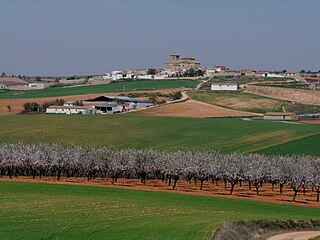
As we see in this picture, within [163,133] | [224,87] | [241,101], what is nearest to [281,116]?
[241,101]

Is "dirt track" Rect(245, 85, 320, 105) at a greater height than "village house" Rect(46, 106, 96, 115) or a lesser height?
greater

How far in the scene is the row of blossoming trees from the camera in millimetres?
65812

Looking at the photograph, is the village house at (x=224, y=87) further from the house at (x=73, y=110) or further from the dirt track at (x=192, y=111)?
the house at (x=73, y=110)

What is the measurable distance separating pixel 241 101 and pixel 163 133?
52736mm

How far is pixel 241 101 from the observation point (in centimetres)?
15050

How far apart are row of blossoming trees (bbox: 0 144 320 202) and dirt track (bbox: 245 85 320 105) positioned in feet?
276

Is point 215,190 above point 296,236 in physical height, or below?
above

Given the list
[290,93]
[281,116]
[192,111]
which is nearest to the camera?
[281,116]

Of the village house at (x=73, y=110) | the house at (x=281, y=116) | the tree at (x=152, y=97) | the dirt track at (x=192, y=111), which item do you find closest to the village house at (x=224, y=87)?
the tree at (x=152, y=97)

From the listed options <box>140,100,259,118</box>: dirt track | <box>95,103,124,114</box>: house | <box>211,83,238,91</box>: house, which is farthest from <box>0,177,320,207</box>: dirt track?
<box>211,83,238,91</box>: house

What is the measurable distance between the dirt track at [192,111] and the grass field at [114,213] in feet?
231

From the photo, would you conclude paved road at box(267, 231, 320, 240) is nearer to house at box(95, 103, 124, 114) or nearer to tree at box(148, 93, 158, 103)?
house at box(95, 103, 124, 114)

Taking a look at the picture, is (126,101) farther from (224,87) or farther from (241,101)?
(224,87)

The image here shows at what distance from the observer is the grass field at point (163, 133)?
91.1m
